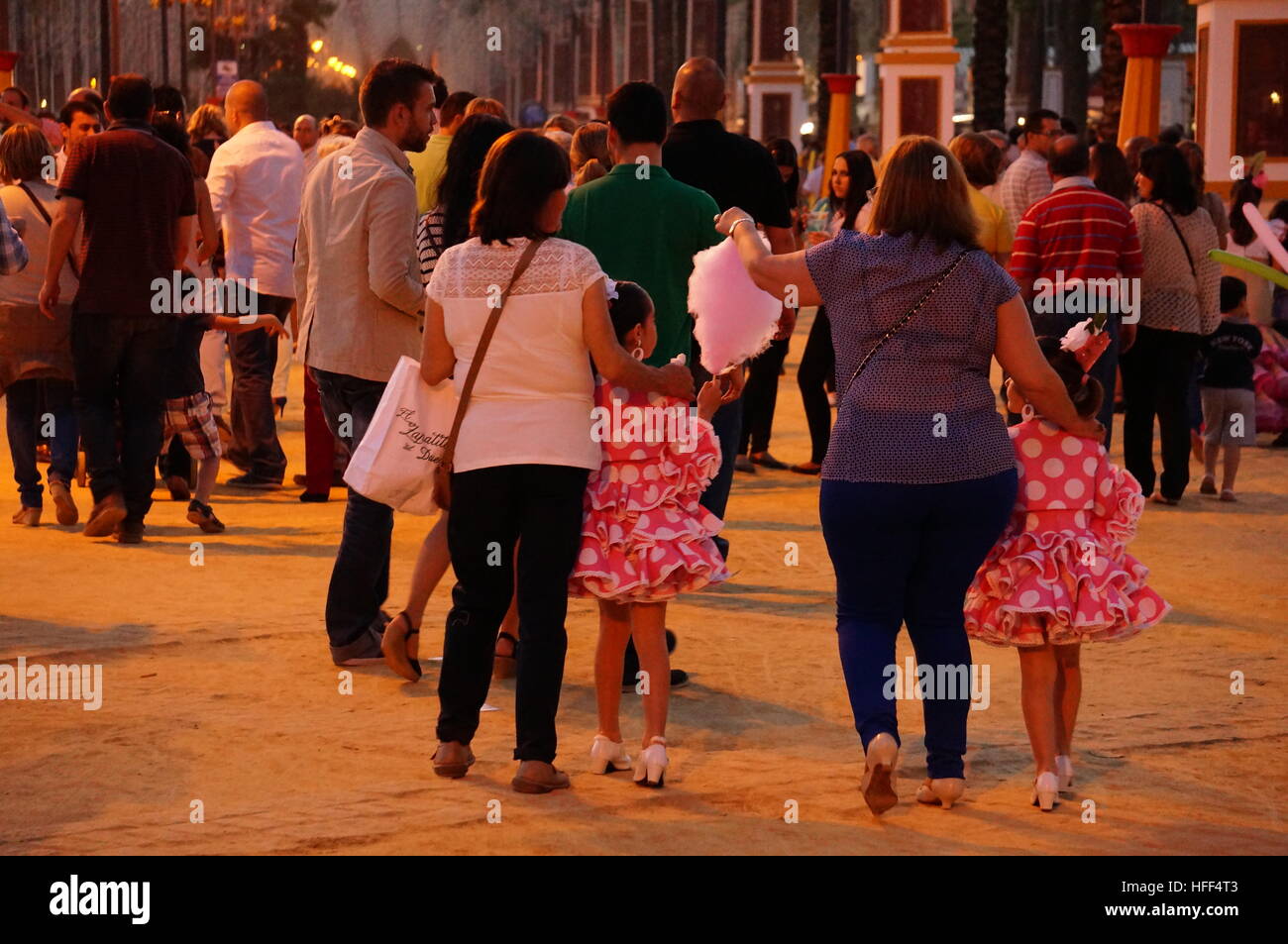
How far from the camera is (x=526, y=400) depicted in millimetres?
5969

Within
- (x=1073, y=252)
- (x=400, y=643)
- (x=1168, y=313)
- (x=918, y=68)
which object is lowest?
(x=400, y=643)

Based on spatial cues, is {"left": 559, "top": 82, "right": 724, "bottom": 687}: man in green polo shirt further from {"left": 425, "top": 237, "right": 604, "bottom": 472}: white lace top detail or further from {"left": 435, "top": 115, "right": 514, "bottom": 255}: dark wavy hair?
{"left": 425, "top": 237, "right": 604, "bottom": 472}: white lace top detail

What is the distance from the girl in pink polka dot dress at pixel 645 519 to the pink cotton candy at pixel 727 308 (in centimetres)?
23

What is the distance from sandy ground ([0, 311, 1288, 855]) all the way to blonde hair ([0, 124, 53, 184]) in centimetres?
193

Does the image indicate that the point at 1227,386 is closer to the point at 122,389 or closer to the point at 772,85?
the point at 122,389

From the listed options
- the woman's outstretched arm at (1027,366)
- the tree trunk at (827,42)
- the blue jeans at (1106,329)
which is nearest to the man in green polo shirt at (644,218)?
the woman's outstretched arm at (1027,366)

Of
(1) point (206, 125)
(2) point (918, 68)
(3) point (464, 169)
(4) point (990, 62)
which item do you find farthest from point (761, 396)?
(2) point (918, 68)

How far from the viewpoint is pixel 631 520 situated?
6207mm

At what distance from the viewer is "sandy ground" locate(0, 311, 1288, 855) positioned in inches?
226

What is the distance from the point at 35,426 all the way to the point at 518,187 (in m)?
5.75

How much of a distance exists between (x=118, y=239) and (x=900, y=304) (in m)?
5.41

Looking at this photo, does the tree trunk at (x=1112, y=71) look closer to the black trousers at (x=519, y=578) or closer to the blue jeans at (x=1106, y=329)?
the blue jeans at (x=1106, y=329)

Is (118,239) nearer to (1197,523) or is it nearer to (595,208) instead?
(595,208)

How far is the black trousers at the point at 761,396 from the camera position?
12.8 metres
